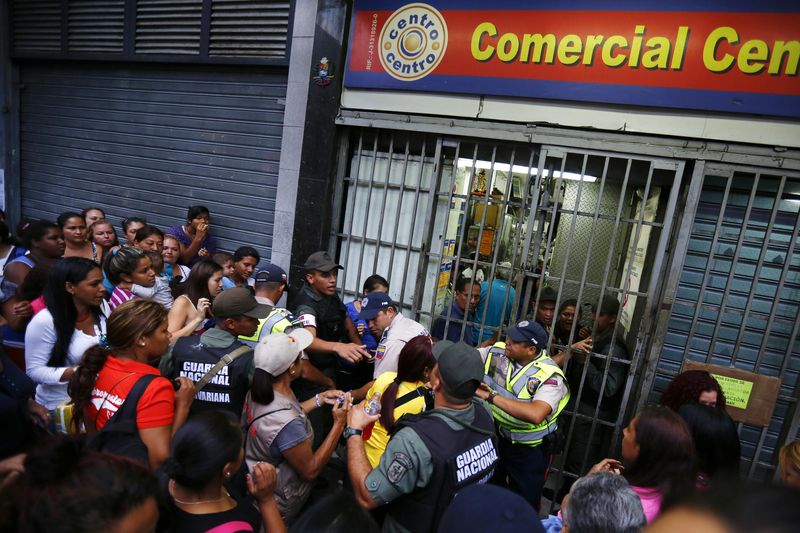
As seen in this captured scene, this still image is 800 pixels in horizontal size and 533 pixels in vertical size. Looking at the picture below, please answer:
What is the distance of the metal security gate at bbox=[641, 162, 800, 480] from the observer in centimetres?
397

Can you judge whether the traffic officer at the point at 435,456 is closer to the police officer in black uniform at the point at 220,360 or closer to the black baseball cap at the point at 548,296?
the police officer in black uniform at the point at 220,360

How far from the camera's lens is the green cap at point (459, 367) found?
212 centimetres

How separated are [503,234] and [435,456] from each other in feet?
12.2

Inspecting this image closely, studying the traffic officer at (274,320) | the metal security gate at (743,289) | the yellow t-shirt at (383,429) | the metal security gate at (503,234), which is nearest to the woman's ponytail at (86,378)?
the traffic officer at (274,320)

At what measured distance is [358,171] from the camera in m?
5.36

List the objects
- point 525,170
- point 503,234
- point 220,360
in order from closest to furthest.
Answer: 1. point 220,360
2. point 525,170
3. point 503,234

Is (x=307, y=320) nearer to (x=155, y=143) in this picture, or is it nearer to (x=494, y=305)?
(x=494, y=305)

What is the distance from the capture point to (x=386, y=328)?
3820mm

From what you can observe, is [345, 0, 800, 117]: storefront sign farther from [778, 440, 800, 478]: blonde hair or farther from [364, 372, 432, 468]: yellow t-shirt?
[364, 372, 432, 468]: yellow t-shirt

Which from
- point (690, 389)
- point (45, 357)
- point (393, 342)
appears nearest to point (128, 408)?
point (45, 357)

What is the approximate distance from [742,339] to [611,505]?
359 cm

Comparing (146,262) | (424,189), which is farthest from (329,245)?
(146,262)

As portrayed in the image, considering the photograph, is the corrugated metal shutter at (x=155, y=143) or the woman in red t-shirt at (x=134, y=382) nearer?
the woman in red t-shirt at (x=134, y=382)

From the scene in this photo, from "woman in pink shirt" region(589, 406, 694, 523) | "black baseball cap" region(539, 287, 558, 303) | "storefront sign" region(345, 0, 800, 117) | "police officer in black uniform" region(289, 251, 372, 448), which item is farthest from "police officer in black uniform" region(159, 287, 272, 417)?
"storefront sign" region(345, 0, 800, 117)
